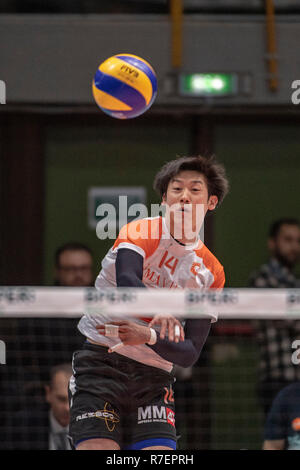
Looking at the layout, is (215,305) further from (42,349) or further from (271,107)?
(271,107)

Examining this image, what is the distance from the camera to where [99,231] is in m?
8.05

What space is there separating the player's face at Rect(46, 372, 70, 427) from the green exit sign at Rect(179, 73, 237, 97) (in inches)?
128

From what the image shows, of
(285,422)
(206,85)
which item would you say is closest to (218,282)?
(285,422)

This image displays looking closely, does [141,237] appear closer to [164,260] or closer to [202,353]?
[164,260]

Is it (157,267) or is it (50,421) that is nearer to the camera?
(157,267)

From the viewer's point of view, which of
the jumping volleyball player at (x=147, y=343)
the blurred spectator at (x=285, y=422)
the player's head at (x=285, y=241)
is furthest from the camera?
the player's head at (x=285, y=241)

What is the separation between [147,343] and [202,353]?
3462 mm

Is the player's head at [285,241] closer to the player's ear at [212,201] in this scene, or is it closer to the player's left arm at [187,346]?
the player's ear at [212,201]

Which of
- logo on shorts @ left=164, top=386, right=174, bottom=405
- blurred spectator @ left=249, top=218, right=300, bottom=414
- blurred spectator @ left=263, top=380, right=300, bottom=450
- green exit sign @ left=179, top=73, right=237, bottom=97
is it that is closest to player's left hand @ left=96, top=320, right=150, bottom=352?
logo on shorts @ left=164, top=386, right=174, bottom=405

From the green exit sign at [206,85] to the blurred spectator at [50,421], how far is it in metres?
3.16

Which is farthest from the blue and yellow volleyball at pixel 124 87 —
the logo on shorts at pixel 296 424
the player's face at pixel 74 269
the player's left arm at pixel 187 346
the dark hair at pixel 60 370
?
the logo on shorts at pixel 296 424

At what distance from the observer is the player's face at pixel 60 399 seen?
20.0ft

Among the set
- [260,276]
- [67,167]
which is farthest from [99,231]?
[260,276]

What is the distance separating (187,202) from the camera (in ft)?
13.9
